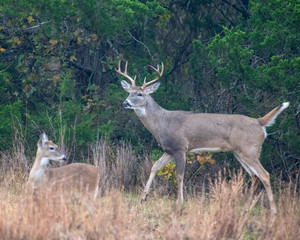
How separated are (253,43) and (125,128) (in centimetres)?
341

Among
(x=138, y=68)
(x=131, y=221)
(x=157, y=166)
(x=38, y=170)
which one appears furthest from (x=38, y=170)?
(x=138, y=68)

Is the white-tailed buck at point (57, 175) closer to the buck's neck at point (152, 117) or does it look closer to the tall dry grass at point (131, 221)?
the tall dry grass at point (131, 221)

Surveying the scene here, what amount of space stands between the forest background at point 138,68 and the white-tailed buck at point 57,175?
9.45ft

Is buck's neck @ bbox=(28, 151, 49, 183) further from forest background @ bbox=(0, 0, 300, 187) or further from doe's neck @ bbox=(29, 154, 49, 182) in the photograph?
forest background @ bbox=(0, 0, 300, 187)

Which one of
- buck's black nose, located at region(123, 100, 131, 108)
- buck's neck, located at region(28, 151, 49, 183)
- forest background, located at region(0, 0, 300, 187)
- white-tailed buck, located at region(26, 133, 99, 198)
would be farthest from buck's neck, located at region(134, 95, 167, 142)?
buck's neck, located at region(28, 151, 49, 183)

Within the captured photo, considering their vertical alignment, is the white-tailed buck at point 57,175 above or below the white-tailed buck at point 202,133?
above

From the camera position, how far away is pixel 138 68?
12266 mm

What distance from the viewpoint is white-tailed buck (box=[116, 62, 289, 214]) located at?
9.26 meters

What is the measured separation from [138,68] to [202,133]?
10.2 ft

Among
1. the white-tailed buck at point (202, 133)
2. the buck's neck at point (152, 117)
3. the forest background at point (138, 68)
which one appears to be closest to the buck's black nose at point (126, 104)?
the white-tailed buck at point (202, 133)

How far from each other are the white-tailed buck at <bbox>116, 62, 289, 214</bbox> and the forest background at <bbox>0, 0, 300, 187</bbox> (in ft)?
1.85

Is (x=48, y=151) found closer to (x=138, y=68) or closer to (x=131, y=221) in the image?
(x=131, y=221)

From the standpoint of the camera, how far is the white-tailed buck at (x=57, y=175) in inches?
284

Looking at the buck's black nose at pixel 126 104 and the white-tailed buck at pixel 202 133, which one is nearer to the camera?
the white-tailed buck at pixel 202 133
